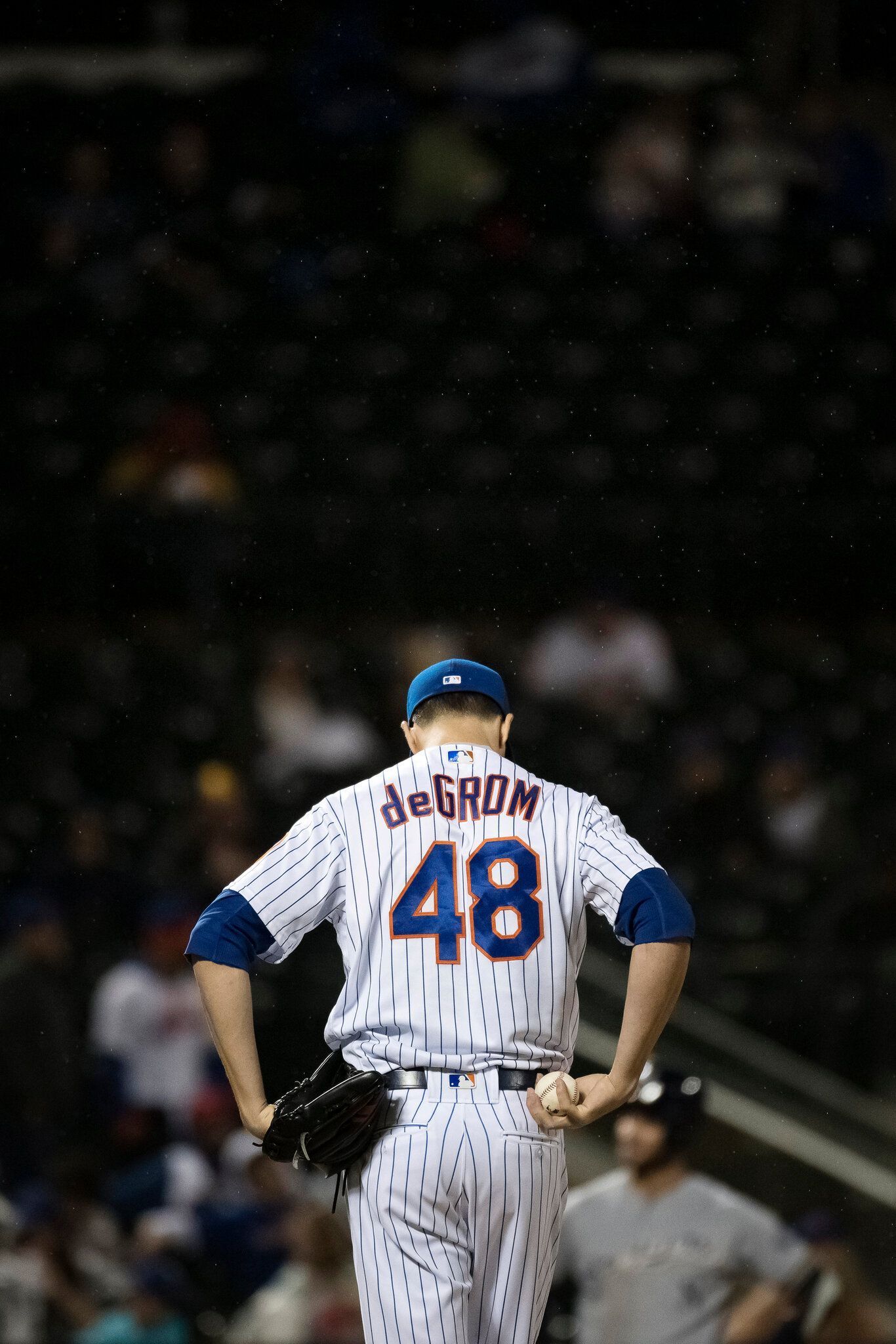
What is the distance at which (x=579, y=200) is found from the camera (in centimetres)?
898

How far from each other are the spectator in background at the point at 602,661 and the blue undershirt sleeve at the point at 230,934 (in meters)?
4.48

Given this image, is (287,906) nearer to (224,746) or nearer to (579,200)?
(224,746)

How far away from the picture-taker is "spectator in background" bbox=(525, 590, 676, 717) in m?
6.96

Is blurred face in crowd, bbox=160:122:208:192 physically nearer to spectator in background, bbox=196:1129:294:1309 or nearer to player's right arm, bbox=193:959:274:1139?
spectator in background, bbox=196:1129:294:1309

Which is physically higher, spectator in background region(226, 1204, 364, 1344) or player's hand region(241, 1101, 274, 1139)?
player's hand region(241, 1101, 274, 1139)

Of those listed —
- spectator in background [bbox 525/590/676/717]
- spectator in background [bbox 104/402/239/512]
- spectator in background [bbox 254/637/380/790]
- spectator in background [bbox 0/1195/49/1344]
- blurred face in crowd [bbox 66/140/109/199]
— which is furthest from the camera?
blurred face in crowd [bbox 66/140/109/199]

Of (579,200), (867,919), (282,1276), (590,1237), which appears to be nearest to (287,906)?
(590,1237)

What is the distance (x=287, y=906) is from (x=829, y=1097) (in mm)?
2982

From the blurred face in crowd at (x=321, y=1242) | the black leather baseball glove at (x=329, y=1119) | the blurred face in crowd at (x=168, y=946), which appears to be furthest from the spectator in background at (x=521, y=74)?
the black leather baseball glove at (x=329, y=1119)

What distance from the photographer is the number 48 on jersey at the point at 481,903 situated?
95.8 inches

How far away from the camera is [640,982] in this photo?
7.80 feet

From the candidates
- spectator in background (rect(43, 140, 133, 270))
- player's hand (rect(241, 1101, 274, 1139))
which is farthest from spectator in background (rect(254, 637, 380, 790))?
player's hand (rect(241, 1101, 274, 1139))

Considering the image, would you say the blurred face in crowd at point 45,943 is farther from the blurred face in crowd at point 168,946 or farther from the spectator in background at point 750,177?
the spectator in background at point 750,177

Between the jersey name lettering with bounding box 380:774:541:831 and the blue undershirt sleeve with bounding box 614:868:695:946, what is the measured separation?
0.21 m
